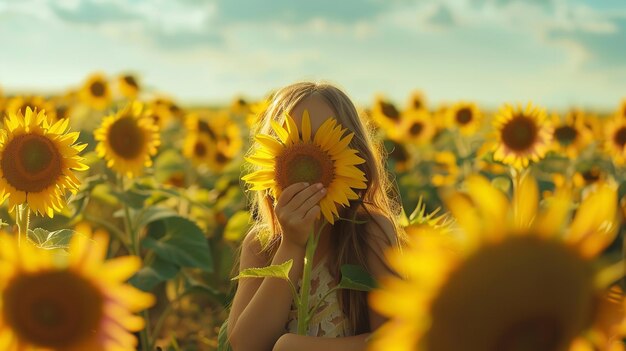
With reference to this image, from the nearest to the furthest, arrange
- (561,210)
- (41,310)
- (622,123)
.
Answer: (561,210), (41,310), (622,123)

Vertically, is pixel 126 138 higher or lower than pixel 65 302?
higher

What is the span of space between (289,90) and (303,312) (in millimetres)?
716

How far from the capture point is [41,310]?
116 cm

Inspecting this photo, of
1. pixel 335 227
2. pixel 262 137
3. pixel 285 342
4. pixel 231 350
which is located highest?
pixel 262 137

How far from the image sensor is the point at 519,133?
3.97 meters

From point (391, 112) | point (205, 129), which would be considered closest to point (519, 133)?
point (205, 129)

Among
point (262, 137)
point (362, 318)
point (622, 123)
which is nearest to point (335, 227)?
point (362, 318)

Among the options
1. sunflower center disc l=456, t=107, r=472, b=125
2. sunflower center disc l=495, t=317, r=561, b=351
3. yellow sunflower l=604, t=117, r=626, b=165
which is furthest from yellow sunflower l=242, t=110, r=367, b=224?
sunflower center disc l=456, t=107, r=472, b=125

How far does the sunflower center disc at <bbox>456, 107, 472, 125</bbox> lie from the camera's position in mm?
6961

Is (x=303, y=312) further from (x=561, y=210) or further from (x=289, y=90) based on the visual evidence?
(x=561, y=210)

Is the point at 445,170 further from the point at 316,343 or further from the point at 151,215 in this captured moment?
the point at 316,343

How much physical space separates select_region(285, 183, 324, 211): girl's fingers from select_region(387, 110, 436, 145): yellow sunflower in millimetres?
5728

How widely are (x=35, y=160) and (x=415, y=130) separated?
5764 mm

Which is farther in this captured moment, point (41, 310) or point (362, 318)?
point (362, 318)
